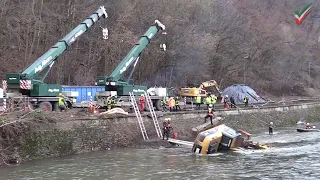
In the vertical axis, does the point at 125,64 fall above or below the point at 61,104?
above

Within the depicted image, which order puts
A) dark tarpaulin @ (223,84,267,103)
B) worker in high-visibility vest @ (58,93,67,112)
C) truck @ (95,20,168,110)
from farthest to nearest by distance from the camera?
dark tarpaulin @ (223,84,267,103) → truck @ (95,20,168,110) → worker in high-visibility vest @ (58,93,67,112)

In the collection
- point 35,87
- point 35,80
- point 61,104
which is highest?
point 35,80

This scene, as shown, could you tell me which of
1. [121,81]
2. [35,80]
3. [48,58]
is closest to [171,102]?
[121,81]

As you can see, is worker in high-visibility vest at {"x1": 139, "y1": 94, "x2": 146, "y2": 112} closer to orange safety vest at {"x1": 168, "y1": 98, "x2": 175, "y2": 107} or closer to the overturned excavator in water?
orange safety vest at {"x1": 168, "y1": 98, "x2": 175, "y2": 107}

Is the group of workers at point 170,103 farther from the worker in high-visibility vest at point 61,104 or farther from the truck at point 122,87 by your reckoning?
the worker in high-visibility vest at point 61,104

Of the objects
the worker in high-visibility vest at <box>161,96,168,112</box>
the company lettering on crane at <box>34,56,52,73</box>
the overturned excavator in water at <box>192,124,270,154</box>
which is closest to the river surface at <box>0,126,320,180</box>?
the overturned excavator in water at <box>192,124,270,154</box>

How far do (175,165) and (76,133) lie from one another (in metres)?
6.13

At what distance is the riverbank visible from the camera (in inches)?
798

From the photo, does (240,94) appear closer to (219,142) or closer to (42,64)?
(219,142)

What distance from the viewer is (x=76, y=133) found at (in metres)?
23.2

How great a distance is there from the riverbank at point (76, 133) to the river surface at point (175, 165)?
792 millimetres

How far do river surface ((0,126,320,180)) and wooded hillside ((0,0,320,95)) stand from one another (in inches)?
766

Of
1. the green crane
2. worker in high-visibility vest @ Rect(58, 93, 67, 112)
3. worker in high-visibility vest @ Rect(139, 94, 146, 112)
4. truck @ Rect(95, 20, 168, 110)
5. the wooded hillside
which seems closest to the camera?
worker in high-visibility vest @ Rect(58, 93, 67, 112)

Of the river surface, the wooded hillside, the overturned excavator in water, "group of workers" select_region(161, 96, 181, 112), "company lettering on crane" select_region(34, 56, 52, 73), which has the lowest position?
the river surface
